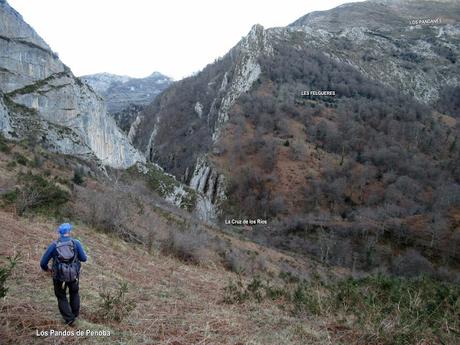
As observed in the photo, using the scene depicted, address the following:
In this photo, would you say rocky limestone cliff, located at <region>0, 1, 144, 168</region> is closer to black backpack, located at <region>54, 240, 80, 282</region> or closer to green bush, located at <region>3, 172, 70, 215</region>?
green bush, located at <region>3, 172, 70, 215</region>

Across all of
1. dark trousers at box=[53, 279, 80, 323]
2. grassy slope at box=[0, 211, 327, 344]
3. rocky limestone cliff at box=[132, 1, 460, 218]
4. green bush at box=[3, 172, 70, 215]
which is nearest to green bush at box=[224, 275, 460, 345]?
grassy slope at box=[0, 211, 327, 344]

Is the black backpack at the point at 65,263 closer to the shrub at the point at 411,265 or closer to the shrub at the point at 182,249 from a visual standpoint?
the shrub at the point at 182,249

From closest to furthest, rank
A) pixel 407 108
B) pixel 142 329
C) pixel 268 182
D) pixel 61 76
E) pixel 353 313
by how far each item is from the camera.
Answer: pixel 142 329
pixel 353 313
pixel 61 76
pixel 268 182
pixel 407 108

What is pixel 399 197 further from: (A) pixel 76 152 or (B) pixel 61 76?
(B) pixel 61 76

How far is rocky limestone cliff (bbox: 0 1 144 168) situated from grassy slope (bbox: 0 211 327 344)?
25.8 m

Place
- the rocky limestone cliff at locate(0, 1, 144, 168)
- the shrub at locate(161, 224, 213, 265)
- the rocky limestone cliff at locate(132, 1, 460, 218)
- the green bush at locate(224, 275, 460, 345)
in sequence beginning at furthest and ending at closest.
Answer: the rocky limestone cliff at locate(132, 1, 460, 218) → the rocky limestone cliff at locate(0, 1, 144, 168) → the shrub at locate(161, 224, 213, 265) → the green bush at locate(224, 275, 460, 345)

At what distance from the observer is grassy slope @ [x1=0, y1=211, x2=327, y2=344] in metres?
4.35

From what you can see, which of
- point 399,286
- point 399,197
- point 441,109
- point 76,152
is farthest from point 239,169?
point 441,109

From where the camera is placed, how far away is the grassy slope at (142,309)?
435 cm

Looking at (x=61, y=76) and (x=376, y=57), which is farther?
(x=376, y=57)

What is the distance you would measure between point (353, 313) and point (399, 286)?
2.43m

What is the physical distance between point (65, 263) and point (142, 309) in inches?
67.9

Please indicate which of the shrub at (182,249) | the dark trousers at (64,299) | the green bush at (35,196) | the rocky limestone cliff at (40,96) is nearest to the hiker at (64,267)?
the dark trousers at (64,299)

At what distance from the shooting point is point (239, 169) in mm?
61031
